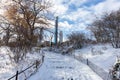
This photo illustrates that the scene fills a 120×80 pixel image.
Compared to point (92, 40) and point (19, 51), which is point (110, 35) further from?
point (19, 51)

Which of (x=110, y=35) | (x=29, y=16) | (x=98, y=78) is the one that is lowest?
(x=98, y=78)

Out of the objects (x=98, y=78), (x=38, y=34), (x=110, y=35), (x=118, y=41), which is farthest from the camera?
(x=38, y=34)

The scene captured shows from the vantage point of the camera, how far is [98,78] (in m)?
14.1

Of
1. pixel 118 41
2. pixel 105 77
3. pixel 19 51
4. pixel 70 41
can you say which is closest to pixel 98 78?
pixel 105 77

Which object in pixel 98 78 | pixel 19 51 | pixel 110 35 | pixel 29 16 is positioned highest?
pixel 29 16

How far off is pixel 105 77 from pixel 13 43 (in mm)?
8011

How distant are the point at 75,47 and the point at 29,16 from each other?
357 inches

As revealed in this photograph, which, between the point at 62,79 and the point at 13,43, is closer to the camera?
the point at 62,79

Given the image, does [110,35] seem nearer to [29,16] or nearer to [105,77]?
[29,16]

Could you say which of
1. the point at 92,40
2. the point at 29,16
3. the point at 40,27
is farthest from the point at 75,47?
the point at 29,16

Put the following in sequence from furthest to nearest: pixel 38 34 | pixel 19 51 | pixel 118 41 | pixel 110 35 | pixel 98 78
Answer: pixel 38 34
pixel 110 35
pixel 118 41
pixel 19 51
pixel 98 78

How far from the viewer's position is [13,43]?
18219 mm

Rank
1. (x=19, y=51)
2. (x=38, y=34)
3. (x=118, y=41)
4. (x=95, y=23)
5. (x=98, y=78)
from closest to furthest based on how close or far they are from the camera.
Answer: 1. (x=98, y=78)
2. (x=19, y=51)
3. (x=118, y=41)
4. (x=95, y=23)
5. (x=38, y=34)

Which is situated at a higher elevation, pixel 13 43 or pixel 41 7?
pixel 41 7
